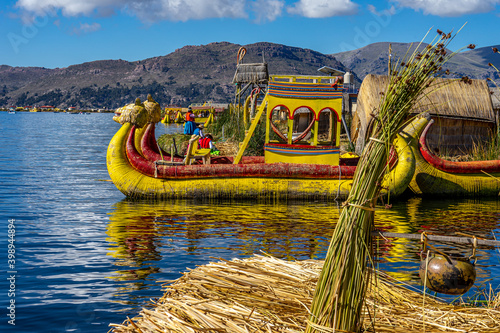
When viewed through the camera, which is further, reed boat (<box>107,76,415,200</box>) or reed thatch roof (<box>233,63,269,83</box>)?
reed thatch roof (<box>233,63,269,83</box>)

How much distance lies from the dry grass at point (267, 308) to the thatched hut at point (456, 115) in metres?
15.6

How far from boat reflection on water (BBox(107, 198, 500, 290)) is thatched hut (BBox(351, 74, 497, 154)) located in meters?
5.87

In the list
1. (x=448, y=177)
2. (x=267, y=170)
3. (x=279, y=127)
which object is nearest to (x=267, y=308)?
(x=267, y=170)

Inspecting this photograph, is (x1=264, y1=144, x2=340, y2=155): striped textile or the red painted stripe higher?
(x1=264, y1=144, x2=340, y2=155): striped textile

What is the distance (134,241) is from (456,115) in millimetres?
14674

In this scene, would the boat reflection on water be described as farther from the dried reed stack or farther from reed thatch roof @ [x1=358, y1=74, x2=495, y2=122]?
reed thatch roof @ [x1=358, y1=74, x2=495, y2=122]

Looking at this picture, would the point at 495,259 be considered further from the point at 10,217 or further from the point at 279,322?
the point at 10,217

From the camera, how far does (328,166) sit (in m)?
14.0

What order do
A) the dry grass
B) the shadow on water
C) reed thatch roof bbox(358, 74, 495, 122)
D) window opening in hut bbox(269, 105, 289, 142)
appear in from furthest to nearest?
reed thatch roof bbox(358, 74, 495, 122)
window opening in hut bbox(269, 105, 289, 142)
the shadow on water
the dry grass

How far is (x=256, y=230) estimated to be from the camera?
11016mm

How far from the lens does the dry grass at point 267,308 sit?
13.2 ft

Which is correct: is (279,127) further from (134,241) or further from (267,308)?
(267,308)

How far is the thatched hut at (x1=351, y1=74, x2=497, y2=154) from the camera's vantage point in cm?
2025

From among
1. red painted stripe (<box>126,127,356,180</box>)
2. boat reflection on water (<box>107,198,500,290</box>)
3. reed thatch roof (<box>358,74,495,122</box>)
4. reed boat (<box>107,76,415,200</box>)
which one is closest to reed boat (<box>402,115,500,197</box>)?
boat reflection on water (<box>107,198,500,290</box>)
